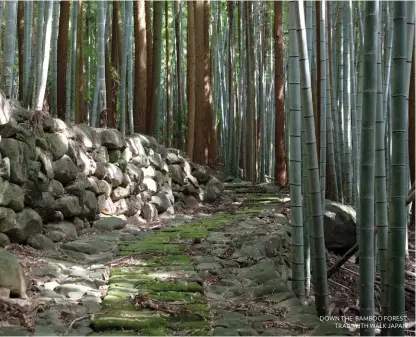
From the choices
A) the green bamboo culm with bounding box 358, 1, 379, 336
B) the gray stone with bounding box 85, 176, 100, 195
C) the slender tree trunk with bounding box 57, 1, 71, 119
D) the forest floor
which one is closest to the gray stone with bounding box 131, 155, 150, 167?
the slender tree trunk with bounding box 57, 1, 71, 119

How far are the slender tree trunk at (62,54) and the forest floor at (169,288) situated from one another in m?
1.92

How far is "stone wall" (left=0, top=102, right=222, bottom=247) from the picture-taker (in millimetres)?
3611

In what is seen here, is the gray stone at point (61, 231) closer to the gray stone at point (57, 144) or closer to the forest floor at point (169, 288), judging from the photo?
the forest floor at point (169, 288)

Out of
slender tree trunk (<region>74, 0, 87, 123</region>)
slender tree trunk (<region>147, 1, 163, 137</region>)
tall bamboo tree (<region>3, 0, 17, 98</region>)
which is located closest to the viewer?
tall bamboo tree (<region>3, 0, 17, 98</region>)

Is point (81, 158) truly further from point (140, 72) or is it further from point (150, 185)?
point (140, 72)

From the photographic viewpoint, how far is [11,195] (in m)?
3.51

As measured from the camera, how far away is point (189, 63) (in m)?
8.77

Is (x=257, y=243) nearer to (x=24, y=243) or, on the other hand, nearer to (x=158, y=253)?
(x=158, y=253)

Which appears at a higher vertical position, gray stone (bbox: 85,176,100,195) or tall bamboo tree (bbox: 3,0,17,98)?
tall bamboo tree (bbox: 3,0,17,98)

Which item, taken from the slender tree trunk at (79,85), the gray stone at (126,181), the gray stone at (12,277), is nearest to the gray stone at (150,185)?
the gray stone at (126,181)

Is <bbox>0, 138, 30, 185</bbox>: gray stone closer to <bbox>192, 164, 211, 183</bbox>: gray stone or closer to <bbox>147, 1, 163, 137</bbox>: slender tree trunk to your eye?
<bbox>147, 1, 163, 137</bbox>: slender tree trunk

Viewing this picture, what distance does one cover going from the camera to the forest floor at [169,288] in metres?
2.28

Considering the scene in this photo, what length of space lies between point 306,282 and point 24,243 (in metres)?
1.99

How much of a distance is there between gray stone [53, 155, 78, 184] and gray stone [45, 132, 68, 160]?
0.17 ft
